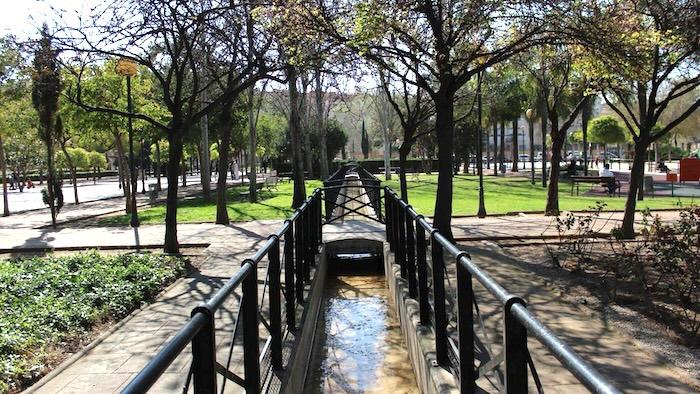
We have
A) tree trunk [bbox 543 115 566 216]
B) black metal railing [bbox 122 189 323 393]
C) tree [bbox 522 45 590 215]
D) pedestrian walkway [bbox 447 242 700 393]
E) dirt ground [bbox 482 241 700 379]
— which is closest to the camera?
black metal railing [bbox 122 189 323 393]

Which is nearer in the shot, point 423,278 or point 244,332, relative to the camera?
point 244,332

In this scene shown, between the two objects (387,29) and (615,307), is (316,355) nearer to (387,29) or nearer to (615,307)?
(615,307)

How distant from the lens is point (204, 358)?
2225 millimetres

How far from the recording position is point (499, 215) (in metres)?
17.0

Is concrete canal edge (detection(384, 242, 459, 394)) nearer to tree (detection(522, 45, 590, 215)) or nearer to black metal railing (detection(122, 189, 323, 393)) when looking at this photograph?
black metal railing (detection(122, 189, 323, 393))

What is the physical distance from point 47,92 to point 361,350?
46.2 feet

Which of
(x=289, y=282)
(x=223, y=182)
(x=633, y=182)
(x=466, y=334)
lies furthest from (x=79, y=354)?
(x=223, y=182)

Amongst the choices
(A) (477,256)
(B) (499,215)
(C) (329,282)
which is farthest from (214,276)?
(B) (499,215)

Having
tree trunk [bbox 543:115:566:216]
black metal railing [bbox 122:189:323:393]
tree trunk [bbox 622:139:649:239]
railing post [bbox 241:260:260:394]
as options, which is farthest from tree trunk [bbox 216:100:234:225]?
railing post [bbox 241:260:260:394]

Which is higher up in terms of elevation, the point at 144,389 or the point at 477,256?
the point at 144,389

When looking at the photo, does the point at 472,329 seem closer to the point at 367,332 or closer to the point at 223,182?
the point at 367,332

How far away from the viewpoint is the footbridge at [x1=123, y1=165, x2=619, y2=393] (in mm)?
2178

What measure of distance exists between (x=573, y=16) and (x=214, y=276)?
695 centimetres

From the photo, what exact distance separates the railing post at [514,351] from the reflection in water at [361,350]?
3.04 meters
